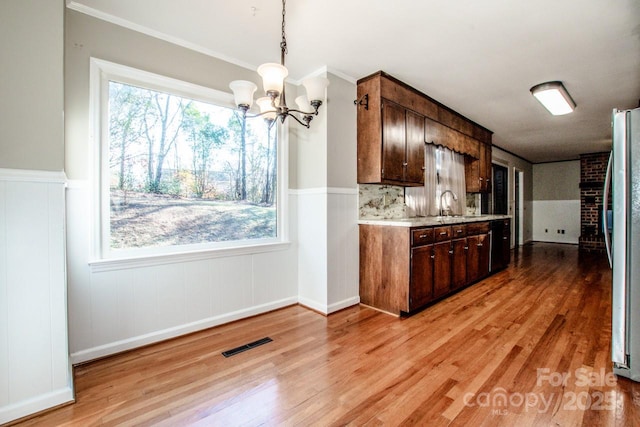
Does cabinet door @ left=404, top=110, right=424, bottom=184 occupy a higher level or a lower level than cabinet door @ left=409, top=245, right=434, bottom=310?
higher

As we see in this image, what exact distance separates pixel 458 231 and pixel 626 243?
72.8 inches

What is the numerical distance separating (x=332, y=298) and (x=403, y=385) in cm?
133

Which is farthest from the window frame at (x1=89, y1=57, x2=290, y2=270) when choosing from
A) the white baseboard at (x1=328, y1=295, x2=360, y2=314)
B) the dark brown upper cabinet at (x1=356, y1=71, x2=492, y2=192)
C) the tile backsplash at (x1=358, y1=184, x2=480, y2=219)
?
the tile backsplash at (x1=358, y1=184, x2=480, y2=219)

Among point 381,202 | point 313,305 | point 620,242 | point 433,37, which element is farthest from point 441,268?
point 433,37

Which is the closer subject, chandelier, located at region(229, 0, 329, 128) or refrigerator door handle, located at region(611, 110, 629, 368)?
chandelier, located at region(229, 0, 329, 128)

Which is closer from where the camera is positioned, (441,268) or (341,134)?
(341,134)

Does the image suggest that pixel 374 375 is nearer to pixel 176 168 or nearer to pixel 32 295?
pixel 32 295

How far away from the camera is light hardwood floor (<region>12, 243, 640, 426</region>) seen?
162 cm

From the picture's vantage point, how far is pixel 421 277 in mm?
3154

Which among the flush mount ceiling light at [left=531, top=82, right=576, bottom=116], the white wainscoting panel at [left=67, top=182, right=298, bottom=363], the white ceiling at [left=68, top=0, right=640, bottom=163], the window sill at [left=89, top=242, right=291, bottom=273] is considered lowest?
the white wainscoting panel at [left=67, top=182, right=298, bottom=363]

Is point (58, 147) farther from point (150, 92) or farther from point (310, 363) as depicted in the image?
point (310, 363)

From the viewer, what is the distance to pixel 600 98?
3.84 m

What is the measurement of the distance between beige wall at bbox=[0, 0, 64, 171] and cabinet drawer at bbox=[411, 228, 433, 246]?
2.82 m

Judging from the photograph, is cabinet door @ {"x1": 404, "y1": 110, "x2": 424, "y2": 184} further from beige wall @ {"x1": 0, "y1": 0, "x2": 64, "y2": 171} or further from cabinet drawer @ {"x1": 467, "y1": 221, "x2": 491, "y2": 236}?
beige wall @ {"x1": 0, "y1": 0, "x2": 64, "y2": 171}
